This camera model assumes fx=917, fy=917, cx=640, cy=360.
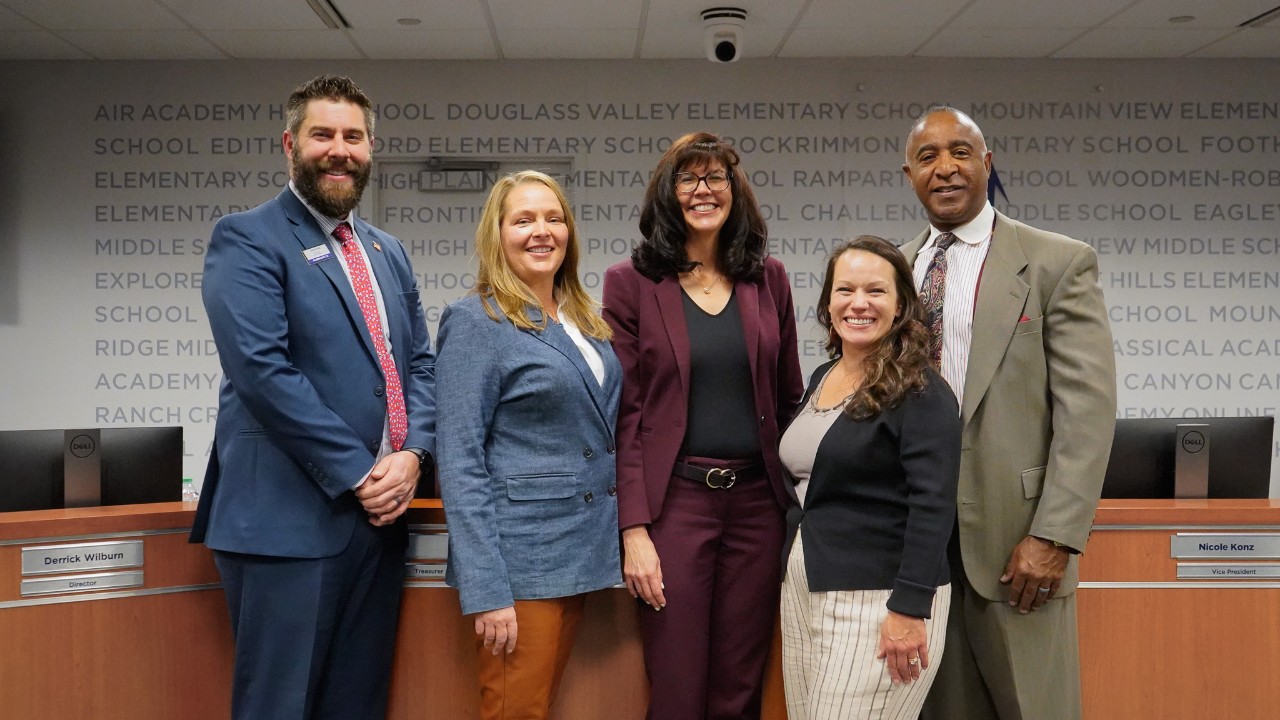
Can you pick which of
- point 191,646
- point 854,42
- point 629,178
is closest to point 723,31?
point 854,42

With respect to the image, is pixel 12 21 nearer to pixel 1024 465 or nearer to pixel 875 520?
pixel 875 520

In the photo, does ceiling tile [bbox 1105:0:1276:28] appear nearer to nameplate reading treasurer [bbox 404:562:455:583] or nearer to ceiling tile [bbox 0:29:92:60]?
nameplate reading treasurer [bbox 404:562:455:583]

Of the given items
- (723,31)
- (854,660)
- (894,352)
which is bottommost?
(854,660)

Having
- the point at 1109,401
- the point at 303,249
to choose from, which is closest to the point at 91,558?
the point at 303,249

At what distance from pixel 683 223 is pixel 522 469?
2.32 feet

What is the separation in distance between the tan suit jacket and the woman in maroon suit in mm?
433

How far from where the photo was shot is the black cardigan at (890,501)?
5.80ft

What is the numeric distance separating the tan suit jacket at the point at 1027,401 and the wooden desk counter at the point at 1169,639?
0.49 m

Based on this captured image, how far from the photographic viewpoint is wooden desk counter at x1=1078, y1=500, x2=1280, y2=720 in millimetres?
2439

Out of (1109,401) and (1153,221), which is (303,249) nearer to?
(1109,401)

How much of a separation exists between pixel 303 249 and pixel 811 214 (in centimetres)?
410

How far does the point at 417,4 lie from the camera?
4551 millimetres

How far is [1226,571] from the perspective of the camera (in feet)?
8.08

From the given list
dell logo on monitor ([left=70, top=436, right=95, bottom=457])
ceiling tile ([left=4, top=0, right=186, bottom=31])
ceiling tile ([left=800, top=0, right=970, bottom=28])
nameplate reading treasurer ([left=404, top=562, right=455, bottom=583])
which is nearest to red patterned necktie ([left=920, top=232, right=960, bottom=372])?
nameplate reading treasurer ([left=404, top=562, right=455, bottom=583])
